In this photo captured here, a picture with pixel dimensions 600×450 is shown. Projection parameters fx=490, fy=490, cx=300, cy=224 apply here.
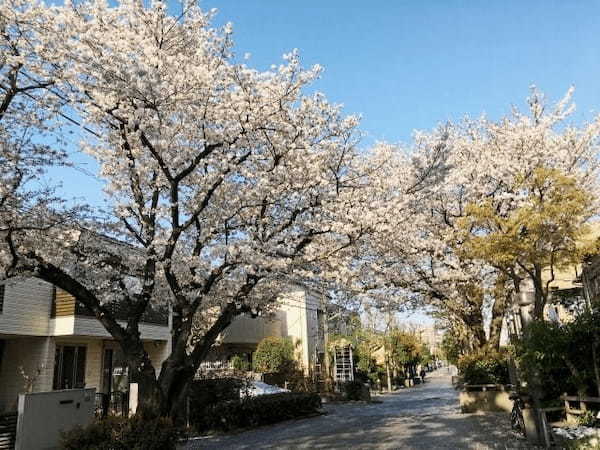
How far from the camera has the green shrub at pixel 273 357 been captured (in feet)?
74.1

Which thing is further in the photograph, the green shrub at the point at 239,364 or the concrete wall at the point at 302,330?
the concrete wall at the point at 302,330

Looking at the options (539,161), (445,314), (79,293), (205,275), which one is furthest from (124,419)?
(539,161)

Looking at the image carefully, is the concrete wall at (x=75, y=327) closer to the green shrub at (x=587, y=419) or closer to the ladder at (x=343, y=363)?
the green shrub at (x=587, y=419)

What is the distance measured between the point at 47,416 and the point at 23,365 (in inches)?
288

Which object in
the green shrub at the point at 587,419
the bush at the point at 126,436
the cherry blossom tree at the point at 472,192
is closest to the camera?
the bush at the point at 126,436

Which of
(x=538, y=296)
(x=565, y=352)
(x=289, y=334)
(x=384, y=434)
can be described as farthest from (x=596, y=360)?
(x=289, y=334)

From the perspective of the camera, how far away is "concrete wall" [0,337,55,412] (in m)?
14.7

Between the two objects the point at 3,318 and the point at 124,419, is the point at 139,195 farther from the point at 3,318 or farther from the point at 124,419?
the point at 3,318

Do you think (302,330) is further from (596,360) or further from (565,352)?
(596,360)

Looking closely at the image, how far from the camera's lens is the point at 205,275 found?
31.1ft

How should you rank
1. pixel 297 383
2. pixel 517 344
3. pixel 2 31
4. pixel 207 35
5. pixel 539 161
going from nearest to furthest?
pixel 2 31 < pixel 207 35 < pixel 517 344 < pixel 539 161 < pixel 297 383

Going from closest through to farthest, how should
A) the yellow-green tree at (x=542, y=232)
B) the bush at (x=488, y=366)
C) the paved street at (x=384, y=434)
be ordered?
the paved street at (x=384, y=434), the yellow-green tree at (x=542, y=232), the bush at (x=488, y=366)

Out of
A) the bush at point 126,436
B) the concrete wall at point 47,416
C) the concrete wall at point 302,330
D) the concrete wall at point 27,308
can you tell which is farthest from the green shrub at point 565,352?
the concrete wall at point 302,330

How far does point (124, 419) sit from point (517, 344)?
8.04 metres
